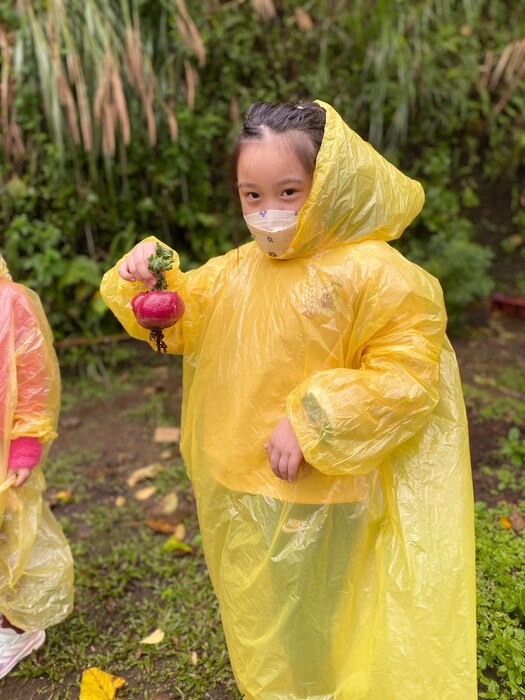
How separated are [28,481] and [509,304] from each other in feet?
14.1

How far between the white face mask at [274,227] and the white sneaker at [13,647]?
158 centimetres

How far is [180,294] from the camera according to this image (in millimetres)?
1662

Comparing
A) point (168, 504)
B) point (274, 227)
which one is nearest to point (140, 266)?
point (274, 227)

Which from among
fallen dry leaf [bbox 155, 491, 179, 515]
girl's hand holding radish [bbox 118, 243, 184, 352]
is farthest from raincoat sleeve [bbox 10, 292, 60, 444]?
fallen dry leaf [bbox 155, 491, 179, 515]

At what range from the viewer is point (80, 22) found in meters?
4.21

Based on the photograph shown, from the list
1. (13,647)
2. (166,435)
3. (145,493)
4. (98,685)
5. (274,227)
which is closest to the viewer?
(274,227)

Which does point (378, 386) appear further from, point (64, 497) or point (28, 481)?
point (64, 497)

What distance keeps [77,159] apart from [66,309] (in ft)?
3.49

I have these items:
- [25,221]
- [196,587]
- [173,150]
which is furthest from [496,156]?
[196,587]

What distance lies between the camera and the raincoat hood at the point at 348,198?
136 centimetres

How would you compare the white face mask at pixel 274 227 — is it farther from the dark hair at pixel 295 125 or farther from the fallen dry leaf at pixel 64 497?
the fallen dry leaf at pixel 64 497

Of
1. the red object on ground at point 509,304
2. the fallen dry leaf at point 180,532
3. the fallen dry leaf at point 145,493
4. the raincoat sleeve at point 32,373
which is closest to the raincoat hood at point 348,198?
the raincoat sleeve at point 32,373

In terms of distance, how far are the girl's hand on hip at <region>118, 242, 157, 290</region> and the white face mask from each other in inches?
10.8

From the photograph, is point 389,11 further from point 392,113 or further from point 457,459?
point 457,459
